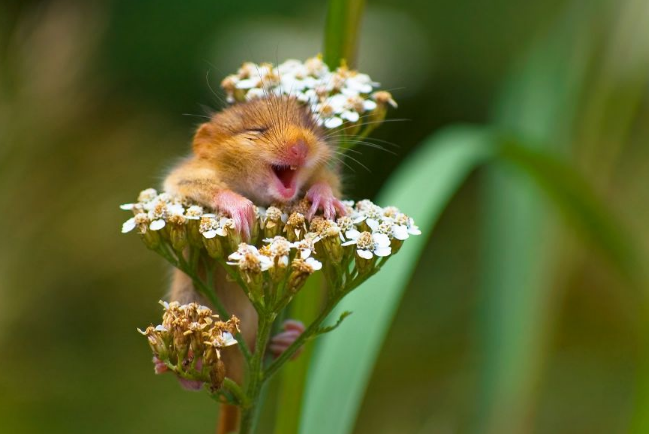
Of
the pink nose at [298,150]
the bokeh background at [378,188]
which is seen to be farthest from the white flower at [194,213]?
the bokeh background at [378,188]

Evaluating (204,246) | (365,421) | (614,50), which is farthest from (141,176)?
(204,246)

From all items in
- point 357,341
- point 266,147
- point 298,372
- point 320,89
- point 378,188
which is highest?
point 320,89

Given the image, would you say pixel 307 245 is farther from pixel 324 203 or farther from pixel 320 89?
pixel 320 89

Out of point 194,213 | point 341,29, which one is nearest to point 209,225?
point 194,213

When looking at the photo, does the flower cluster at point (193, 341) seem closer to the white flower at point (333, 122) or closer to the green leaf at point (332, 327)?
the green leaf at point (332, 327)

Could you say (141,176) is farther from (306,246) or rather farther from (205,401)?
(306,246)
